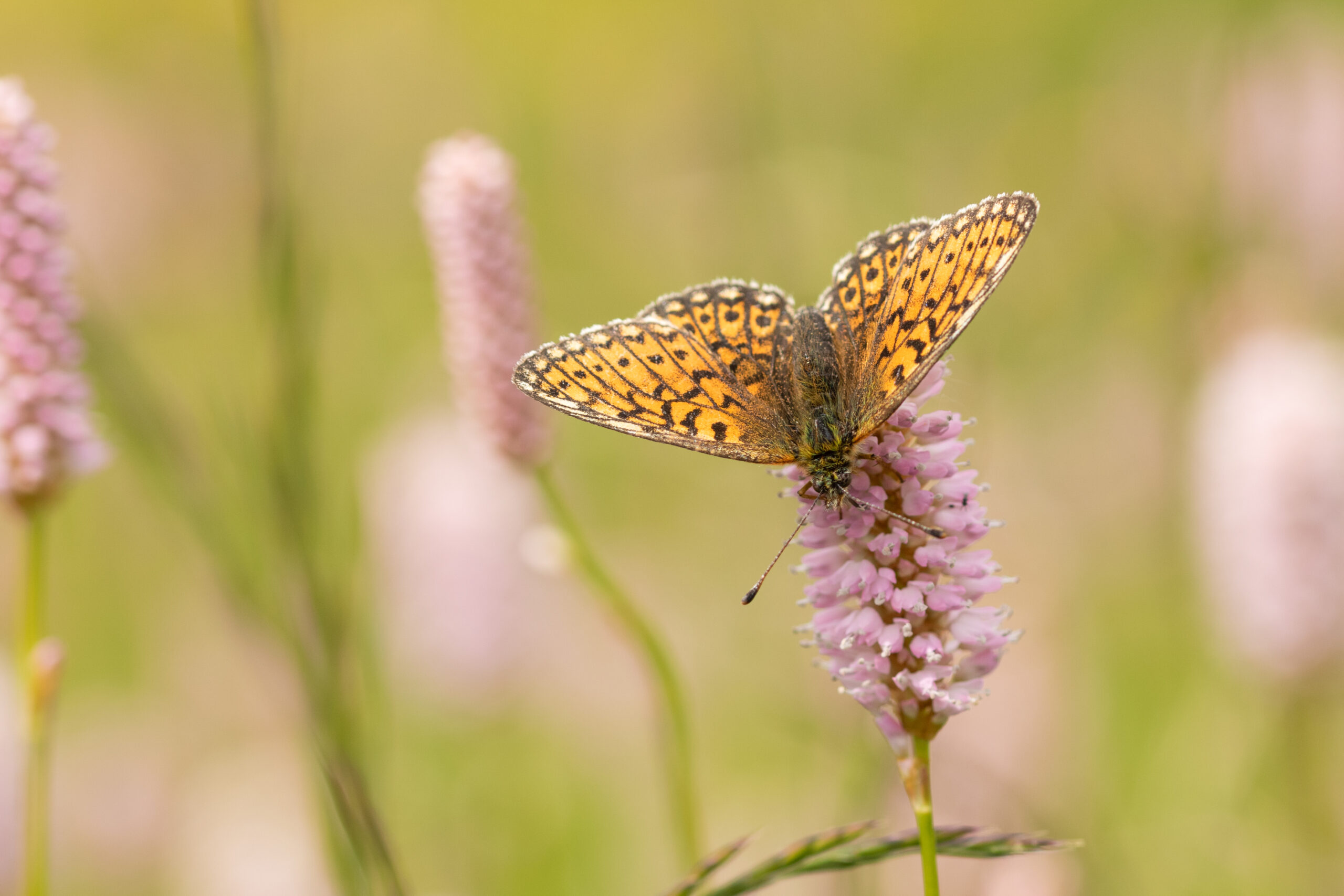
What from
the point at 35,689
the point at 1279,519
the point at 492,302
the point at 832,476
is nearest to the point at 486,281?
the point at 492,302

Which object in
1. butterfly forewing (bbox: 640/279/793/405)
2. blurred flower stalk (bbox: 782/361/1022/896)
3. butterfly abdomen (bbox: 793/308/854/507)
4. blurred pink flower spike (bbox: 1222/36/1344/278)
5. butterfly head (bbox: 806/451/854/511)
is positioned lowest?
blurred flower stalk (bbox: 782/361/1022/896)

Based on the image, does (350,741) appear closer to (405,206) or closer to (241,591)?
(241,591)

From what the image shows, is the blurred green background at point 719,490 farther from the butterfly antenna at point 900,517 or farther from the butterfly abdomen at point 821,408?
the butterfly antenna at point 900,517

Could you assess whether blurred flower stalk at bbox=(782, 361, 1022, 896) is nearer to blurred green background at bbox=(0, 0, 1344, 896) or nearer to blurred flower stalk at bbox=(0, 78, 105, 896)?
blurred green background at bbox=(0, 0, 1344, 896)

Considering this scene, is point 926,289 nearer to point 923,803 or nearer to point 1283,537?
point 923,803

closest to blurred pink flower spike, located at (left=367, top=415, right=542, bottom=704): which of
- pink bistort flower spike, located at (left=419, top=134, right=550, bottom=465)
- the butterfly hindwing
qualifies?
pink bistort flower spike, located at (left=419, top=134, right=550, bottom=465)

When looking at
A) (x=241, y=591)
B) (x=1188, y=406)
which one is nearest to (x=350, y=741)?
(x=241, y=591)
